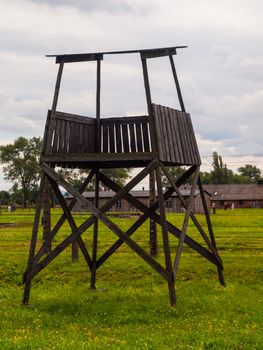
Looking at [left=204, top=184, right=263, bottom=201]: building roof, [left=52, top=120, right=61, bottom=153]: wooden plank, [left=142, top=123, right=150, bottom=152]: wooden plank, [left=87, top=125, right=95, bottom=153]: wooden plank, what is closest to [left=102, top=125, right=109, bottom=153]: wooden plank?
[left=87, top=125, right=95, bottom=153]: wooden plank

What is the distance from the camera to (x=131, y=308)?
12711mm

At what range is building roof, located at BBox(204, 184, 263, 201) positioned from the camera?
10681 centimetres

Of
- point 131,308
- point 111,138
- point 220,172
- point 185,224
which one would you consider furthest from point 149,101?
point 220,172

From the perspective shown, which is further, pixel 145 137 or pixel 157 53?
pixel 145 137

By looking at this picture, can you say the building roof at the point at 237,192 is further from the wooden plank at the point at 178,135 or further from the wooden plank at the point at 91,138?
the wooden plank at the point at 178,135

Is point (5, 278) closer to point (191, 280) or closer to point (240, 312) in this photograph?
point (191, 280)

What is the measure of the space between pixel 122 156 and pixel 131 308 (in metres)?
3.92

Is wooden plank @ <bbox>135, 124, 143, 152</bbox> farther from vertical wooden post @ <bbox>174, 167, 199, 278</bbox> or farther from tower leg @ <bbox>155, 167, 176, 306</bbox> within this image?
tower leg @ <bbox>155, 167, 176, 306</bbox>

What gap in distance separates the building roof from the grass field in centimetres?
8654

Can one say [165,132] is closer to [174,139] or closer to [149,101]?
[174,139]

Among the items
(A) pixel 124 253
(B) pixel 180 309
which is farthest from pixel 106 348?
(A) pixel 124 253

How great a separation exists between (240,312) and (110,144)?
6.73 metres

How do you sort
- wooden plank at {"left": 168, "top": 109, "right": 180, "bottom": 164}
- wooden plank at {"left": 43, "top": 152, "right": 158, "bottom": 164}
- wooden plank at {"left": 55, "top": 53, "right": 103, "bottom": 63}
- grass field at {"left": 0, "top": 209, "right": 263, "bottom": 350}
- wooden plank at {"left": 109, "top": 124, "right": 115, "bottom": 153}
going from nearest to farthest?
grass field at {"left": 0, "top": 209, "right": 263, "bottom": 350}
wooden plank at {"left": 43, "top": 152, "right": 158, "bottom": 164}
wooden plank at {"left": 168, "top": 109, "right": 180, "bottom": 164}
wooden plank at {"left": 55, "top": 53, "right": 103, "bottom": 63}
wooden plank at {"left": 109, "top": 124, "right": 115, "bottom": 153}

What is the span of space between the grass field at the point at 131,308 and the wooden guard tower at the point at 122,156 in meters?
0.92
